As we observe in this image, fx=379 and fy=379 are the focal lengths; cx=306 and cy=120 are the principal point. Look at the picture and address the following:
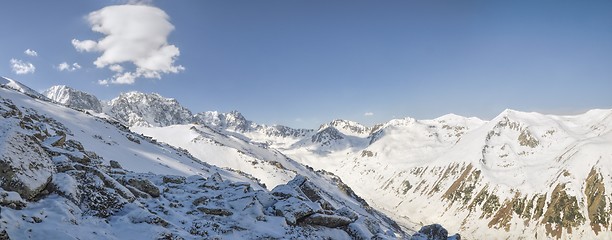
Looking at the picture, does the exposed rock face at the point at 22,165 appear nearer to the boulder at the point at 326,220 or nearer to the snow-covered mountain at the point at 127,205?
the snow-covered mountain at the point at 127,205

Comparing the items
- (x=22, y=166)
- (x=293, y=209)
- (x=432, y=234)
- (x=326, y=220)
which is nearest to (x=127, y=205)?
(x=22, y=166)

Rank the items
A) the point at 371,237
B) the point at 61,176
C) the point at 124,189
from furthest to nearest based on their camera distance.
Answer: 1. the point at 371,237
2. the point at 124,189
3. the point at 61,176

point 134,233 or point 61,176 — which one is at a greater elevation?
point 61,176

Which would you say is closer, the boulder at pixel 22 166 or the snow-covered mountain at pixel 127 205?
the snow-covered mountain at pixel 127 205

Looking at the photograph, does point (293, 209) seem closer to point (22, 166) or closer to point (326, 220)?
point (326, 220)

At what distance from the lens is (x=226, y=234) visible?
1864cm

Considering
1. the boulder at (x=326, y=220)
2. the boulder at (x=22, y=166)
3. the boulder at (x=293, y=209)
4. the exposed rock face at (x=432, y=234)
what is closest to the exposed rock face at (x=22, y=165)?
the boulder at (x=22, y=166)

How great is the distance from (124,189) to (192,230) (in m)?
4.29

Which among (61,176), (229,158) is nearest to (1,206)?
(61,176)

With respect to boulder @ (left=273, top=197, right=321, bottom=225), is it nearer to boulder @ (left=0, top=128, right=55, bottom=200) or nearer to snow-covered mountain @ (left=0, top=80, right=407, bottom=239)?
snow-covered mountain @ (left=0, top=80, right=407, bottom=239)

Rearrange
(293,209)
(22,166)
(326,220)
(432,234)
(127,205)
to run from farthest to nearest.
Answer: (432,234)
(326,220)
(293,209)
(127,205)
(22,166)

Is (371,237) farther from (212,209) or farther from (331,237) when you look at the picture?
(212,209)

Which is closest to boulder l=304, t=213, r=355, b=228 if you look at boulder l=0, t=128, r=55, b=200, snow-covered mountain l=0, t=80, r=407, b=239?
snow-covered mountain l=0, t=80, r=407, b=239

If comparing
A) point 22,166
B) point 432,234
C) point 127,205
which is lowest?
point 127,205
